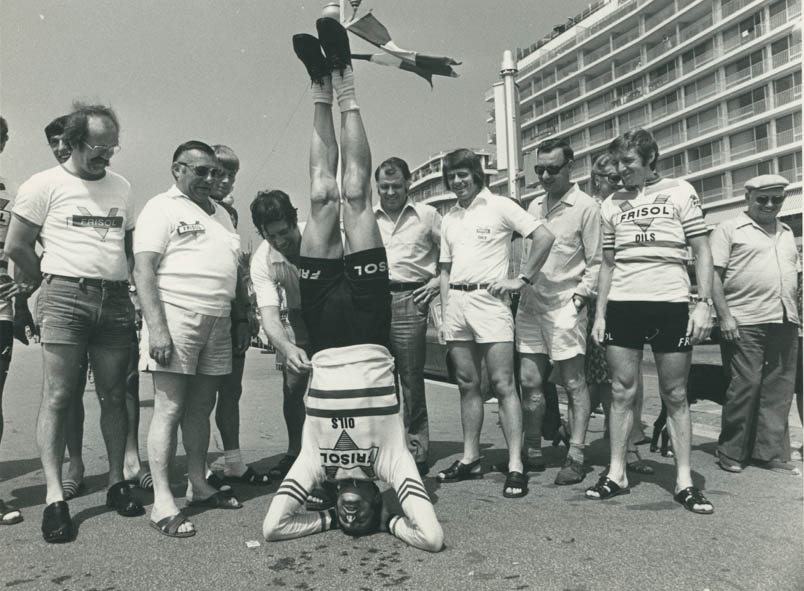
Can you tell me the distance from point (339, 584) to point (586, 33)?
74.1 metres

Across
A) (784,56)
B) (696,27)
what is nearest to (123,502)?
(784,56)

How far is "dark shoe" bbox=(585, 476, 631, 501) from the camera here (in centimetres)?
432

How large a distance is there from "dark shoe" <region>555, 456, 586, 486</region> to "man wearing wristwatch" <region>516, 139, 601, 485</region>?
0.35 feet

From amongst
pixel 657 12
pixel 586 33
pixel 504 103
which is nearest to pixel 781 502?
pixel 504 103

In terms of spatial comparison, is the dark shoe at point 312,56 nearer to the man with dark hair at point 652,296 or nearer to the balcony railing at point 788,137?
the man with dark hair at point 652,296

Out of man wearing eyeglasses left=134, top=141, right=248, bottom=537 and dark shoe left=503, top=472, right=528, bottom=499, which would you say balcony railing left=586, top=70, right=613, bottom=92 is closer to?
dark shoe left=503, top=472, right=528, bottom=499

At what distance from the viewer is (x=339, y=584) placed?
3033 millimetres

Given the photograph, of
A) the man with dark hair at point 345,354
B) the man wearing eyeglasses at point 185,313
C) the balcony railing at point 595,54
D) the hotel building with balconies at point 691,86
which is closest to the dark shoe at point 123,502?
the man wearing eyeglasses at point 185,313

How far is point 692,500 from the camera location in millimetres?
4070

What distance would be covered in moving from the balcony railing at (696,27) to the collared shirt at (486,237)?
61503 millimetres

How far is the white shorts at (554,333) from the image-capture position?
16.3 feet

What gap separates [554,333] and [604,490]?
3.80ft

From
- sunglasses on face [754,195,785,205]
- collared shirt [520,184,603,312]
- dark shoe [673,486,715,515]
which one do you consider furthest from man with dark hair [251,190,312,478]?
sunglasses on face [754,195,785,205]

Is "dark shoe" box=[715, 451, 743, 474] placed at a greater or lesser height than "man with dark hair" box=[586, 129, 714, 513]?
lesser
